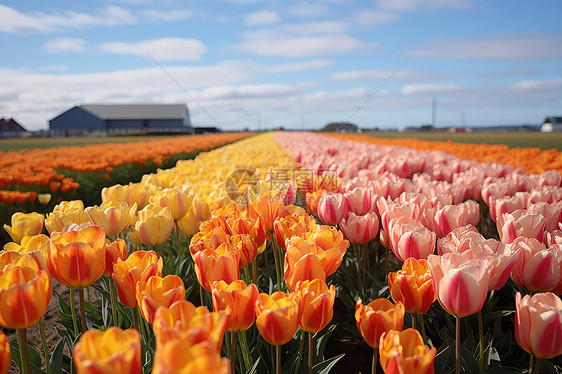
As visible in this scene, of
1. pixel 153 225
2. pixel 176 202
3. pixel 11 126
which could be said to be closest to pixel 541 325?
pixel 153 225

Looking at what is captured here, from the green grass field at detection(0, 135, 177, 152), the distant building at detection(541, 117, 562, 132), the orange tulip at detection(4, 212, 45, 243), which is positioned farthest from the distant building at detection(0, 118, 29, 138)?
the distant building at detection(541, 117, 562, 132)

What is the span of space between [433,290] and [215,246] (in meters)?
0.79

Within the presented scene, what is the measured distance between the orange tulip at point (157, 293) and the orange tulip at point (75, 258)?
24 centimetres

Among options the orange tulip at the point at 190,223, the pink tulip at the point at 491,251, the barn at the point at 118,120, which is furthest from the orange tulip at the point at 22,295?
the barn at the point at 118,120

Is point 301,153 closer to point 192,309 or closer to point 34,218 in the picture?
point 34,218

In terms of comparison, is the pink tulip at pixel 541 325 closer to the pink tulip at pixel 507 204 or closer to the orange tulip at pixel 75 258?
the pink tulip at pixel 507 204

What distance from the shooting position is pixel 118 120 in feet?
233

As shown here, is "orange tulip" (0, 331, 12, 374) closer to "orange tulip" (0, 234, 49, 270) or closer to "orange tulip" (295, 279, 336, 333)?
"orange tulip" (0, 234, 49, 270)

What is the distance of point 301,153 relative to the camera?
6.89 meters

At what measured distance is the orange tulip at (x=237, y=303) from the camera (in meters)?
1.10

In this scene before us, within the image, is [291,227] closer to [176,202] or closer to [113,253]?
[113,253]

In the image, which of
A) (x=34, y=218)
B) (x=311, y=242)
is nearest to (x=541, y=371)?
(x=311, y=242)

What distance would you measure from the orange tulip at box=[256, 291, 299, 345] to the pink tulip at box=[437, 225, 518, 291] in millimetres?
606

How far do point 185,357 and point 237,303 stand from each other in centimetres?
41
